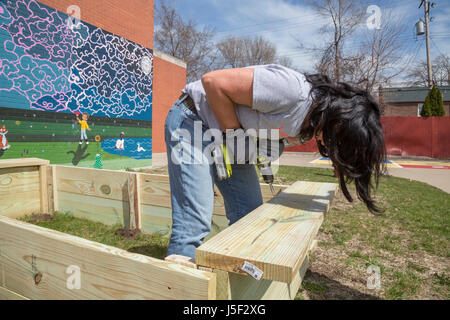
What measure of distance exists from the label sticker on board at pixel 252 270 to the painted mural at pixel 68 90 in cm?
632

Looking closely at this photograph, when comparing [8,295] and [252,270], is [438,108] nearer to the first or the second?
[252,270]

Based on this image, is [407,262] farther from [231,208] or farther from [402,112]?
[402,112]

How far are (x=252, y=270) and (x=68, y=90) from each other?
7.19 m

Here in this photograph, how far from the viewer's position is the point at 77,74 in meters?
7.17

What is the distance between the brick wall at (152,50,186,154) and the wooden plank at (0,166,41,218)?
27.9ft

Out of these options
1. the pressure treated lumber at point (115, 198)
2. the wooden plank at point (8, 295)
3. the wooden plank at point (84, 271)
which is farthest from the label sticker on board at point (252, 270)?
the pressure treated lumber at point (115, 198)

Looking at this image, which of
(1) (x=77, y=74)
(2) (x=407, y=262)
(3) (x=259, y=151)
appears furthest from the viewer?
(1) (x=77, y=74)

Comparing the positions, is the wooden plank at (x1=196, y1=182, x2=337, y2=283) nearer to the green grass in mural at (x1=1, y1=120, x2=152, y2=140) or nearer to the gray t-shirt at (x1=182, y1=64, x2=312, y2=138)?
the gray t-shirt at (x1=182, y1=64, x2=312, y2=138)

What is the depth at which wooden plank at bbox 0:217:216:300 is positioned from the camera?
103 centimetres

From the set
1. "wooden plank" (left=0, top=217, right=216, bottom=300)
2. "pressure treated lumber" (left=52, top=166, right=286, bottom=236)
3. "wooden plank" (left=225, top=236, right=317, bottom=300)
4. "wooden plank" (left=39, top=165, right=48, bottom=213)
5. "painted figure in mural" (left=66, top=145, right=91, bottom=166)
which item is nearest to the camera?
"wooden plank" (left=0, top=217, right=216, bottom=300)

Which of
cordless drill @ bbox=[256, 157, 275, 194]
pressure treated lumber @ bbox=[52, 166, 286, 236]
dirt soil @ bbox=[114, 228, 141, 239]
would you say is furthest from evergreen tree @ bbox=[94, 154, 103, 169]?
cordless drill @ bbox=[256, 157, 275, 194]

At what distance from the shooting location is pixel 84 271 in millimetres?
1259
